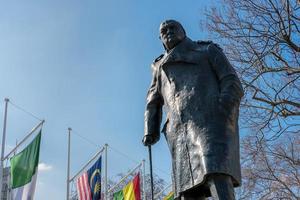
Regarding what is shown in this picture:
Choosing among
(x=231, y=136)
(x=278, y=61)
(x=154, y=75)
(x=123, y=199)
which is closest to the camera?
(x=231, y=136)

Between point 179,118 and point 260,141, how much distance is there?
10870 mm

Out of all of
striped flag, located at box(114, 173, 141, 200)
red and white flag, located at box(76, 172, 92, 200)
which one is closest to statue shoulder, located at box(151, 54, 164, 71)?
red and white flag, located at box(76, 172, 92, 200)

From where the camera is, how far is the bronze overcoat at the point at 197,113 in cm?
393

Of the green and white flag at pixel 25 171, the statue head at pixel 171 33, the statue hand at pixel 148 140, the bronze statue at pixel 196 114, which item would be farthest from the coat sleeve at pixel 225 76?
the green and white flag at pixel 25 171

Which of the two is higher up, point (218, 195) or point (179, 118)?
point (179, 118)

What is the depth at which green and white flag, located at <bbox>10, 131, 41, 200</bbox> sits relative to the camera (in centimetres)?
1490

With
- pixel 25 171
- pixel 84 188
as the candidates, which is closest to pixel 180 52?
pixel 25 171

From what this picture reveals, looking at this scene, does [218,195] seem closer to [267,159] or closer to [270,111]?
[270,111]

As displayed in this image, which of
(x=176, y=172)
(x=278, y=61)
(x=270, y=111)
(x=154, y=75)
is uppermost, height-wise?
(x=278, y=61)

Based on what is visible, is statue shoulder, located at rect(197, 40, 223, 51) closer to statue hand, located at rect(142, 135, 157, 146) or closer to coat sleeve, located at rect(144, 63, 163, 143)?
coat sleeve, located at rect(144, 63, 163, 143)

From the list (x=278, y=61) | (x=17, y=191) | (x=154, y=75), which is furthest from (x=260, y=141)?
(x=154, y=75)

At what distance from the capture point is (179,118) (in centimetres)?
427

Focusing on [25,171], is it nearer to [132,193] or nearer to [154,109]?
[132,193]

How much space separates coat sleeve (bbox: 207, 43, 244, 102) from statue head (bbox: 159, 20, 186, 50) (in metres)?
0.33
